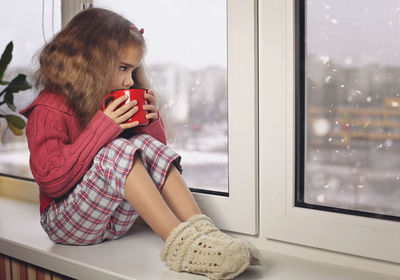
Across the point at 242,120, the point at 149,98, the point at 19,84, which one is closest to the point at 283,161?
the point at 242,120

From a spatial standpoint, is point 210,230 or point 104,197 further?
point 104,197

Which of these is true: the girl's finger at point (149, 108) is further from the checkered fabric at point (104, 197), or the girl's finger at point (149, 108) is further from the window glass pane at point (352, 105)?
the window glass pane at point (352, 105)

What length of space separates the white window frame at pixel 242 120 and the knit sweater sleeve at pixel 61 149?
0.98 ft

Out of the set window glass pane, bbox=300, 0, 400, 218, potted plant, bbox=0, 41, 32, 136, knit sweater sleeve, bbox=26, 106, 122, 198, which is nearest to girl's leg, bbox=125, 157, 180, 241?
knit sweater sleeve, bbox=26, 106, 122, 198

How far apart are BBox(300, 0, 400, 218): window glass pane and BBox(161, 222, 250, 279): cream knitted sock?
289 millimetres

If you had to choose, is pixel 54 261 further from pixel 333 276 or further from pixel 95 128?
pixel 333 276

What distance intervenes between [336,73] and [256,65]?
0.19 meters

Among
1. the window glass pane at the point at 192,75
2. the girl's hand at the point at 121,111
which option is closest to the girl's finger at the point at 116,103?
the girl's hand at the point at 121,111

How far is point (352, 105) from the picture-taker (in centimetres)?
98

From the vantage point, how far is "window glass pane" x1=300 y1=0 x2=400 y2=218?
0.93 metres

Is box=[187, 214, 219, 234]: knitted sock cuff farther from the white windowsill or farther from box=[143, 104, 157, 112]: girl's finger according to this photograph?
box=[143, 104, 157, 112]: girl's finger

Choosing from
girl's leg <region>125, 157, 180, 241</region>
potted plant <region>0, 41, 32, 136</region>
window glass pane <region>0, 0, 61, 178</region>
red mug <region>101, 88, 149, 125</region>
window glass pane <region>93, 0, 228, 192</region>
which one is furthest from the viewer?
window glass pane <region>0, 0, 61, 178</region>

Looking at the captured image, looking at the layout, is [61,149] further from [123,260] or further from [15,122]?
[15,122]

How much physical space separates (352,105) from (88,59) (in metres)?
0.66
